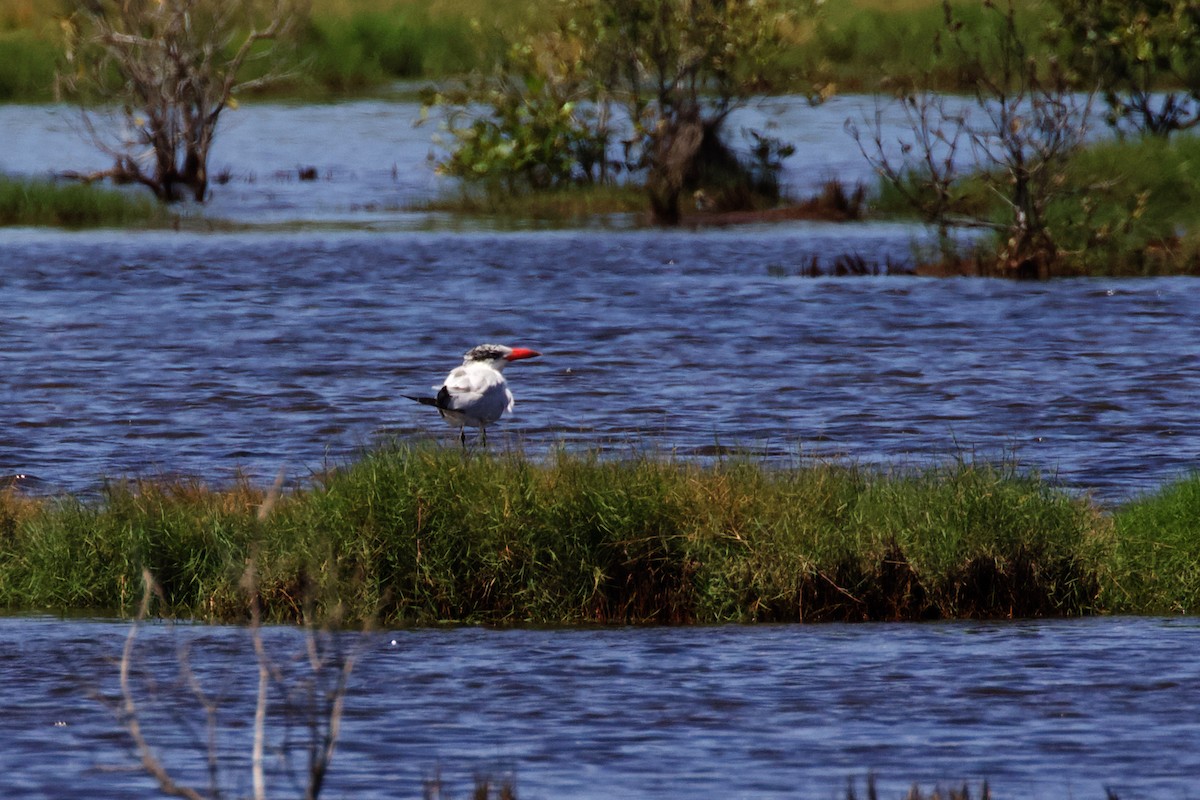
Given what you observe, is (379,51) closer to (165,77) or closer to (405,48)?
(405,48)

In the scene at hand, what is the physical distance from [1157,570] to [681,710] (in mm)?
3460

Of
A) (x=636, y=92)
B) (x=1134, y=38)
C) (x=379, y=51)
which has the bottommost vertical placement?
(x=636, y=92)

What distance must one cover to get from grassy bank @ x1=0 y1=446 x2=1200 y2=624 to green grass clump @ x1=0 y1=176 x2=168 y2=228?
2786cm

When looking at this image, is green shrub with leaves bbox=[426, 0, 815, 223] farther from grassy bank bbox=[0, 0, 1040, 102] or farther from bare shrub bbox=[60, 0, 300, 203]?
grassy bank bbox=[0, 0, 1040, 102]

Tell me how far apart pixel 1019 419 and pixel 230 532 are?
971 cm

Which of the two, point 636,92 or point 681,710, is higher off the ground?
point 636,92

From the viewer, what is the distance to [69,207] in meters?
38.8

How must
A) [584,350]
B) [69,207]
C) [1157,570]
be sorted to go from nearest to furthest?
1. [1157,570]
2. [584,350]
3. [69,207]

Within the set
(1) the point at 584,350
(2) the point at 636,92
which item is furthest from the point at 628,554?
(2) the point at 636,92

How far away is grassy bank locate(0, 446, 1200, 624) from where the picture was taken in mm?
11492

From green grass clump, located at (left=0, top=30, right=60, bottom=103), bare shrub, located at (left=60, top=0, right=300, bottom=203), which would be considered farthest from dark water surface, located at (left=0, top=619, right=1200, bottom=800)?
green grass clump, located at (left=0, top=30, right=60, bottom=103)

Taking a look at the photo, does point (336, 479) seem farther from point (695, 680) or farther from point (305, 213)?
point (305, 213)

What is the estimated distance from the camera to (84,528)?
478 inches

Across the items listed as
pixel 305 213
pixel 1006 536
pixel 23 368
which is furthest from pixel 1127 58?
pixel 1006 536
